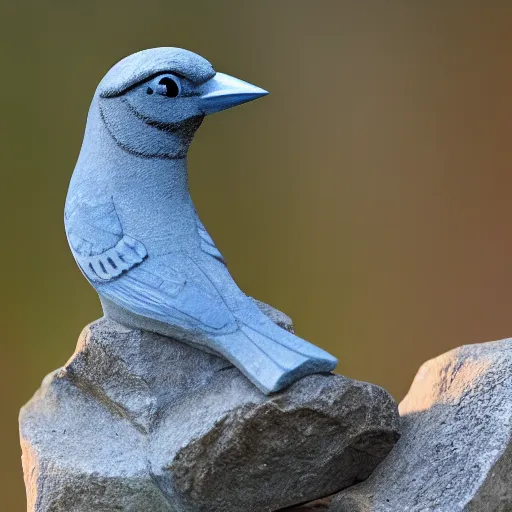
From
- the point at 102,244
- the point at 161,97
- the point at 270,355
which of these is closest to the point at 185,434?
the point at 270,355

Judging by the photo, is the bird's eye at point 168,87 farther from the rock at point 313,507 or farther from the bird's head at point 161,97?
the rock at point 313,507

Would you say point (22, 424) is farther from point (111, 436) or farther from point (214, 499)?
point (214, 499)

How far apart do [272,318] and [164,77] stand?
21.4 inches

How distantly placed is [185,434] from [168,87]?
69 cm

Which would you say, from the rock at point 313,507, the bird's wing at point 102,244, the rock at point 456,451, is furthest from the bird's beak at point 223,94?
the rock at point 313,507

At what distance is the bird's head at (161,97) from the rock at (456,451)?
72cm

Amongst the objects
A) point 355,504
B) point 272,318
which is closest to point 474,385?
point 355,504

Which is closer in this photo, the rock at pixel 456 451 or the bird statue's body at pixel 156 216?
the rock at pixel 456 451

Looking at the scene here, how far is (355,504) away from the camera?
1.57 metres

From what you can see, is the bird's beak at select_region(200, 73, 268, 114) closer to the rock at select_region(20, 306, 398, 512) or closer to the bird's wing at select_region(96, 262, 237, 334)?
the bird's wing at select_region(96, 262, 237, 334)

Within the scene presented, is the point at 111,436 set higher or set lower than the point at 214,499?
A: higher

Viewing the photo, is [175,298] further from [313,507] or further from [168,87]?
[313,507]

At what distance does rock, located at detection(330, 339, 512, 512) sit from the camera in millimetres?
1460

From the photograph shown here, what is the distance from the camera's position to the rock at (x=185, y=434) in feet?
4.83
